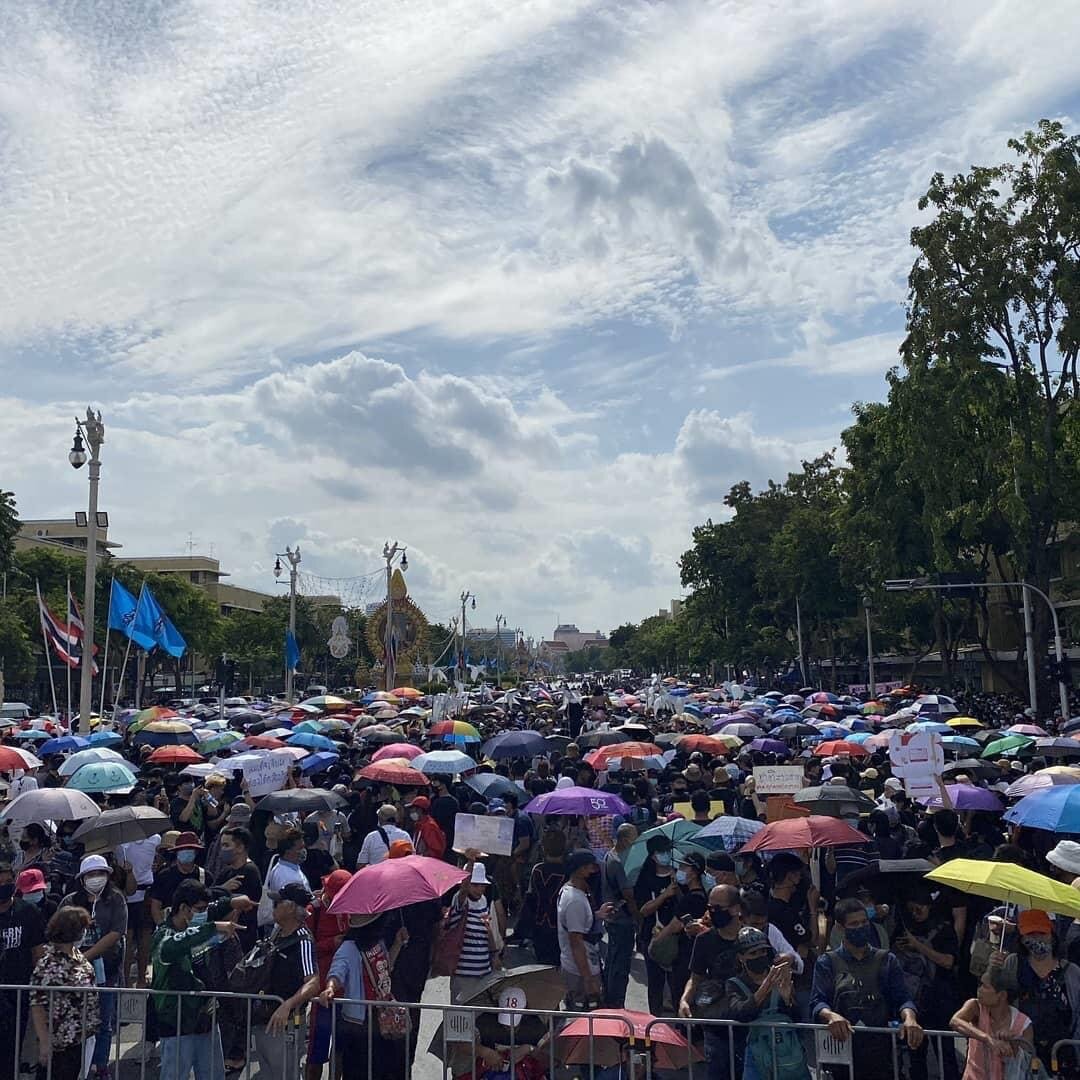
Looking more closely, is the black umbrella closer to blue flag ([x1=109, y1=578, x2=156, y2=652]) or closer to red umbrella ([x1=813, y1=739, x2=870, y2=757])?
red umbrella ([x1=813, y1=739, x2=870, y2=757])

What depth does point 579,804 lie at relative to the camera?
10945mm

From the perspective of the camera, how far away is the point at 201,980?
716 centimetres

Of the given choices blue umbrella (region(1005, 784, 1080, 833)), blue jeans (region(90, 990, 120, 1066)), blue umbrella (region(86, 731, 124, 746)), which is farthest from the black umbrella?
blue umbrella (region(86, 731, 124, 746))

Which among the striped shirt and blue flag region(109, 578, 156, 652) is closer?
the striped shirt

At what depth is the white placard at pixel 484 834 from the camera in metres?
8.87

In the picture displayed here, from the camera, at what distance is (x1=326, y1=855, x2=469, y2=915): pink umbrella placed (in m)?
7.11

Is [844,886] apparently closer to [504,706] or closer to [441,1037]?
[441,1037]

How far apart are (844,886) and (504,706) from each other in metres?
37.6

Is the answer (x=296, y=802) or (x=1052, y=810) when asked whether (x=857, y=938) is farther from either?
(x=296, y=802)

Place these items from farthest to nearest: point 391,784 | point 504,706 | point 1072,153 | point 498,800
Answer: point 504,706
point 1072,153
point 391,784
point 498,800

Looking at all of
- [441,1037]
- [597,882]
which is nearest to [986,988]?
[441,1037]

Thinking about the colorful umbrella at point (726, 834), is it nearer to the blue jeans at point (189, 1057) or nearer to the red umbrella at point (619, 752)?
the blue jeans at point (189, 1057)

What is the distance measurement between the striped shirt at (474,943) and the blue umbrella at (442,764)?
7.68 m

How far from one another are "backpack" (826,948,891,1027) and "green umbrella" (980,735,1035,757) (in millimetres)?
13646
